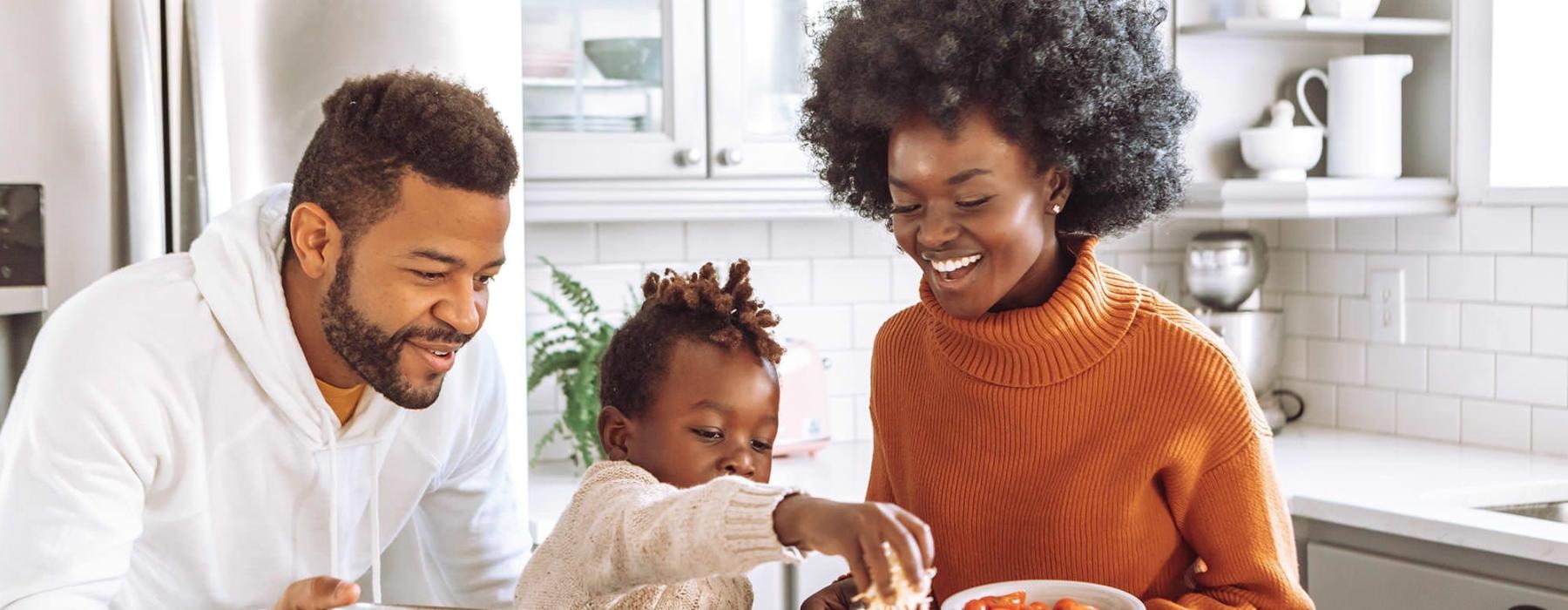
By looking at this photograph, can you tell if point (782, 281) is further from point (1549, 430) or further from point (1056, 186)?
point (1056, 186)

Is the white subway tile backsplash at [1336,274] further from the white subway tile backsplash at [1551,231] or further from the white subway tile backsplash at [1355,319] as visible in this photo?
the white subway tile backsplash at [1551,231]

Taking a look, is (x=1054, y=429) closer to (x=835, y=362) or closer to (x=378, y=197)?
(x=378, y=197)

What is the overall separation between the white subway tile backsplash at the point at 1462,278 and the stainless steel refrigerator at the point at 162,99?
6.47ft

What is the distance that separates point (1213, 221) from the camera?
365 cm

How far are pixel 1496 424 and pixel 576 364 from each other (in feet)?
5.96

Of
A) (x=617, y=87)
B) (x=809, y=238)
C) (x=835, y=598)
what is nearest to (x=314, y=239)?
(x=835, y=598)

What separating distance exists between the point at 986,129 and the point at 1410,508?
4.49 ft

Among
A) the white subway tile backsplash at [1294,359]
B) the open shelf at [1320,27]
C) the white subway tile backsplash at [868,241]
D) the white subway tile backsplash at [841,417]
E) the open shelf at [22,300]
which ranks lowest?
the white subway tile backsplash at [841,417]

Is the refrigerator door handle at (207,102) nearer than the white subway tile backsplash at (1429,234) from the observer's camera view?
Yes

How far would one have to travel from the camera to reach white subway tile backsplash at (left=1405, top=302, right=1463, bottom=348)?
3137mm

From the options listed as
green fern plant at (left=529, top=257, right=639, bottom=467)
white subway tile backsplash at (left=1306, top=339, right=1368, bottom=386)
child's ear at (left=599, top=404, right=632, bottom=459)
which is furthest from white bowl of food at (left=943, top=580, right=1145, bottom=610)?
white subway tile backsplash at (left=1306, top=339, right=1368, bottom=386)

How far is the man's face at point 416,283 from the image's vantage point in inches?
62.9

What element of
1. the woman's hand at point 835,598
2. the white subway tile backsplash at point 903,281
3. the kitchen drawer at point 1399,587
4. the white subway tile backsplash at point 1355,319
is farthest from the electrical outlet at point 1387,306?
the woman's hand at point 835,598

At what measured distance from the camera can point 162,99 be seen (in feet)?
6.68
